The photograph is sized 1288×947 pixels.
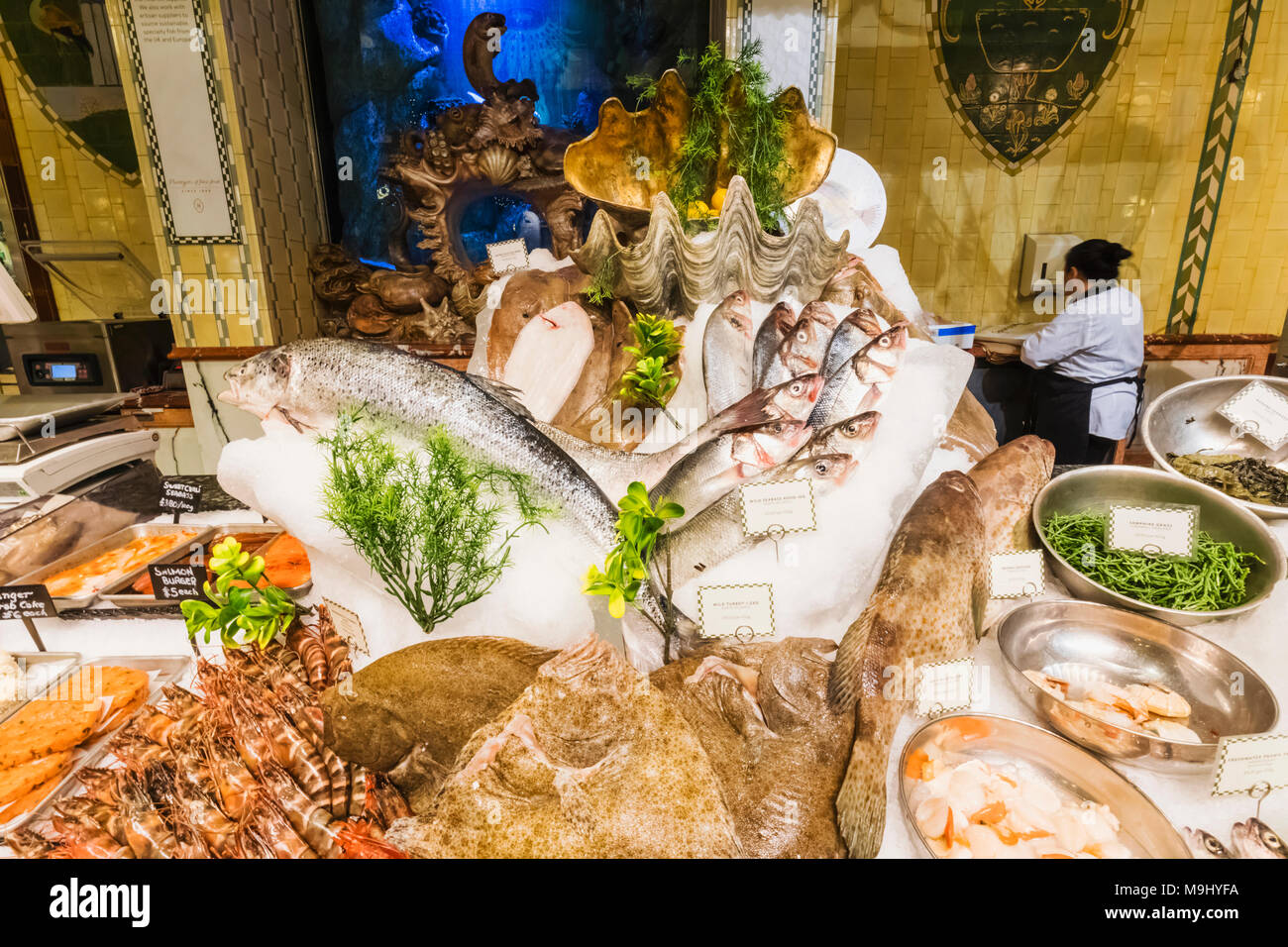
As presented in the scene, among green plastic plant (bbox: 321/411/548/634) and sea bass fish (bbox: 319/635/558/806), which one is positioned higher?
green plastic plant (bbox: 321/411/548/634)

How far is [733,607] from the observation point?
1.31 metres

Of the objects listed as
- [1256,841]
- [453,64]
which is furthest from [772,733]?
[453,64]

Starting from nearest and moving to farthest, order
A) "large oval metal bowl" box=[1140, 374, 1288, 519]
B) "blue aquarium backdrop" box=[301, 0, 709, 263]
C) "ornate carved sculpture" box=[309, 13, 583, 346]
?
"large oval metal bowl" box=[1140, 374, 1288, 519] → "ornate carved sculpture" box=[309, 13, 583, 346] → "blue aquarium backdrop" box=[301, 0, 709, 263]

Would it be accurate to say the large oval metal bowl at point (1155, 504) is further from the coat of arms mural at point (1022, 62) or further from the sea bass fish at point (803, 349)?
the coat of arms mural at point (1022, 62)

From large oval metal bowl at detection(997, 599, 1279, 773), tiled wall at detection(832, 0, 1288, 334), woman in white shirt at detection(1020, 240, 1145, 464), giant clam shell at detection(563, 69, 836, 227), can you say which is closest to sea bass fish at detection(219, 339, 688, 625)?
giant clam shell at detection(563, 69, 836, 227)

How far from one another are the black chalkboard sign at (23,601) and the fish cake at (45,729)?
245mm

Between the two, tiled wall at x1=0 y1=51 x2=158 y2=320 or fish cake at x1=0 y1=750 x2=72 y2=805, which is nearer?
fish cake at x1=0 y1=750 x2=72 y2=805

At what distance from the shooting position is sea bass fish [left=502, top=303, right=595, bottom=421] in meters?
1.90

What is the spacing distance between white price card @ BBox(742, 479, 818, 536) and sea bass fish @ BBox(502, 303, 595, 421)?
77 centimetres

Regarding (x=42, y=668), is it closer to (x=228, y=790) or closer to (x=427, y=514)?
(x=228, y=790)

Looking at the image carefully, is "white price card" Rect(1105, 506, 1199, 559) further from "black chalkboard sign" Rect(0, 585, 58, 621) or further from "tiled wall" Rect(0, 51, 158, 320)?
"tiled wall" Rect(0, 51, 158, 320)

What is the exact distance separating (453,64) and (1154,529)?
14.5 ft

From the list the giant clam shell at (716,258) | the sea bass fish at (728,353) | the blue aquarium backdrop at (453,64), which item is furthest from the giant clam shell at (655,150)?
the blue aquarium backdrop at (453,64)
